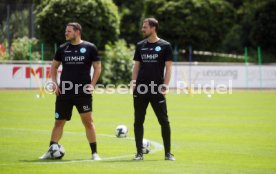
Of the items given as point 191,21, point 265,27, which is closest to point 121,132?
point 265,27

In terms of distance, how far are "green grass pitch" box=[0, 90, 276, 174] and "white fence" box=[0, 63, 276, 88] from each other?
13060mm

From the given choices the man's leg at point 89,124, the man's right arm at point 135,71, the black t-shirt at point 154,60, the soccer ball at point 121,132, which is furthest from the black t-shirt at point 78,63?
the soccer ball at point 121,132

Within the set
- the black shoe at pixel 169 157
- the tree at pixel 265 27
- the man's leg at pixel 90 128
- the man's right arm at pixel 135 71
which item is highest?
the tree at pixel 265 27

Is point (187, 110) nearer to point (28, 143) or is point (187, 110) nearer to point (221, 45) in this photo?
point (28, 143)

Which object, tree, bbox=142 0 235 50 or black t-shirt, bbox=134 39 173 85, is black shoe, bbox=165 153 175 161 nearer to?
black t-shirt, bbox=134 39 173 85

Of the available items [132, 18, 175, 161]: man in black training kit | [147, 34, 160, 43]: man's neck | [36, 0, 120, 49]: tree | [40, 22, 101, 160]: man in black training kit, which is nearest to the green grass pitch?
[132, 18, 175, 161]: man in black training kit

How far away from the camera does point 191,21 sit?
2233 inches

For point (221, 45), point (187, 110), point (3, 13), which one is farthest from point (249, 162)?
point (221, 45)

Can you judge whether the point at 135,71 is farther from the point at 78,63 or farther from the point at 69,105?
the point at 69,105

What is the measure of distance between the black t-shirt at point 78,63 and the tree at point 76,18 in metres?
34.7

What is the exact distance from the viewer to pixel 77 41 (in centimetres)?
1205

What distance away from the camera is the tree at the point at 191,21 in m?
56.4

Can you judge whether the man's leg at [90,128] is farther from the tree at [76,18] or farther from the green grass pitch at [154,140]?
the tree at [76,18]

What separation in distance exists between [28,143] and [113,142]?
1.87 meters
